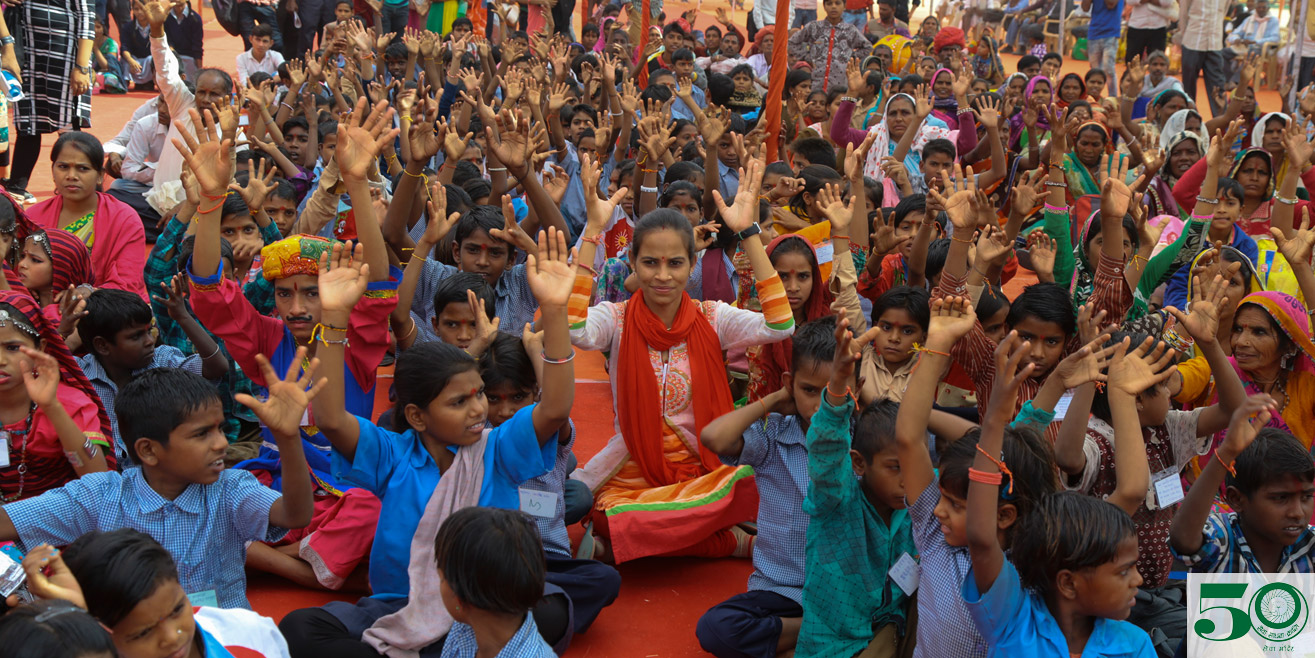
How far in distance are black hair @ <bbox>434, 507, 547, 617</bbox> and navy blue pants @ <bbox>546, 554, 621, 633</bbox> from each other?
2.82 feet

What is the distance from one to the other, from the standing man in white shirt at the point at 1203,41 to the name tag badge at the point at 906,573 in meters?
10.6

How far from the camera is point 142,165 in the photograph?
7.15m

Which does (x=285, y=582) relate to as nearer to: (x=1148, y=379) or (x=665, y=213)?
(x=665, y=213)

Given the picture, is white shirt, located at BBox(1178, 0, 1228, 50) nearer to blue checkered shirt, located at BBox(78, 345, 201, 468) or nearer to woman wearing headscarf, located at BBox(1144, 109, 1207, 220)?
woman wearing headscarf, located at BBox(1144, 109, 1207, 220)

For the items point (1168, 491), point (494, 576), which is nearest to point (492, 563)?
point (494, 576)

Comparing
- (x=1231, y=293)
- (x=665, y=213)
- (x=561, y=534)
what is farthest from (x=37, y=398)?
(x=1231, y=293)

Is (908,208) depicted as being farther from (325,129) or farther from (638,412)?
(325,129)

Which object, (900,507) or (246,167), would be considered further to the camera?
(246,167)

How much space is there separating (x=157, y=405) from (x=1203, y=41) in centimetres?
1234

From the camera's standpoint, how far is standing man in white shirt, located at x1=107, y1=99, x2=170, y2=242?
23.1 ft

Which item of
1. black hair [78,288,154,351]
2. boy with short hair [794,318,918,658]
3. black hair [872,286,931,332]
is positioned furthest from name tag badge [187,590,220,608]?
black hair [872,286,931,332]

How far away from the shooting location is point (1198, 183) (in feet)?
20.5

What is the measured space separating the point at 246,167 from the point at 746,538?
3.98m

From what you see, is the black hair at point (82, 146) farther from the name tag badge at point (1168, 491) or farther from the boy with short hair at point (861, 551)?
the name tag badge at point (1168, 491)
